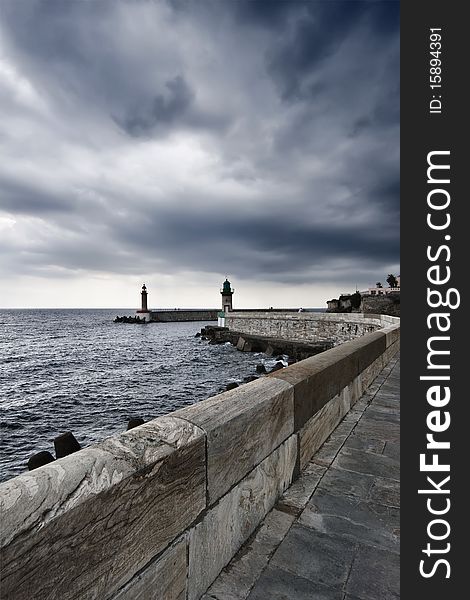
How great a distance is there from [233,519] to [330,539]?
666 millimetres

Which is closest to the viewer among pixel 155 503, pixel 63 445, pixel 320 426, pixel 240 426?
pixel 155 503

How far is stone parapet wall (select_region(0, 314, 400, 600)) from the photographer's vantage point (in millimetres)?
1069

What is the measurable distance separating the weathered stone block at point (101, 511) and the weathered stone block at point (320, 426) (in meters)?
1.57

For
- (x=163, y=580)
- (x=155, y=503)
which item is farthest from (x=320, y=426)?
(x=155, y=503)

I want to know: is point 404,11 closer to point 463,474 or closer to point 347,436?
point 463,474

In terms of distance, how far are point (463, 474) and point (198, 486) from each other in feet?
5.00

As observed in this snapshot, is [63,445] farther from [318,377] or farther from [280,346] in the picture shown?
[280,346]

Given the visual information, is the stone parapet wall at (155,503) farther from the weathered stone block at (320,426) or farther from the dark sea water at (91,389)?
the dark sea water at (91,389)

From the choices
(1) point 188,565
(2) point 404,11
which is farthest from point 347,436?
(2) point 404,11

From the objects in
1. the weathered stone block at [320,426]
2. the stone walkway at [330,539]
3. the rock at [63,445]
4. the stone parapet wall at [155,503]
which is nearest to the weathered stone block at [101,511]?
the stone parapet wall at [155,503]

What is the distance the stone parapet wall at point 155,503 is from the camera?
3.51ft

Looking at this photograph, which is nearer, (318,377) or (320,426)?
(318,377)

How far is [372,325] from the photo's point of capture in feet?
94.9

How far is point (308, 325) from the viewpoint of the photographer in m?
38.3
